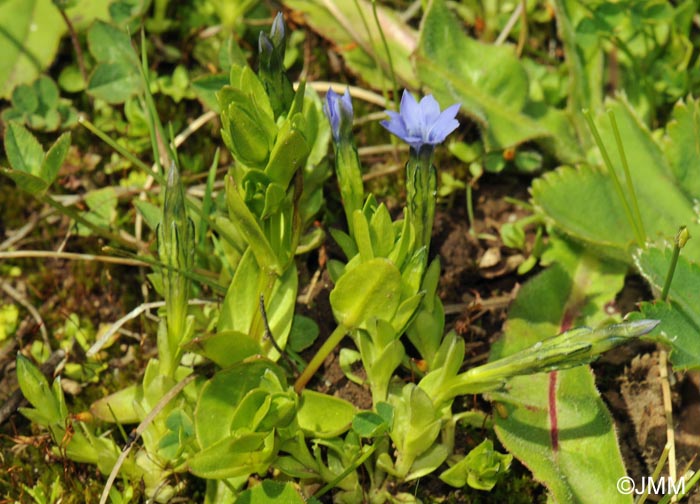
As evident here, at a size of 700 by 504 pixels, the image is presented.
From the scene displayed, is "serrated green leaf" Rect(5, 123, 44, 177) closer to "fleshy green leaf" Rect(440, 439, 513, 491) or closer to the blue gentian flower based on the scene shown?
the blue gentian flower

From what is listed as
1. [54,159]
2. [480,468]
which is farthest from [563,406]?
[54,159]

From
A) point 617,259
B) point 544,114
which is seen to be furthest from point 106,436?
point 544,114

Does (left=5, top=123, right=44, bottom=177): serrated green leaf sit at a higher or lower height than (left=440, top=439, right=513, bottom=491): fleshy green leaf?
higher

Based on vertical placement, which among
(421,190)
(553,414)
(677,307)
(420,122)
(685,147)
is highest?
(420,122)

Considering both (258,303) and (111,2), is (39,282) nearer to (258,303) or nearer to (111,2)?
(258,303)

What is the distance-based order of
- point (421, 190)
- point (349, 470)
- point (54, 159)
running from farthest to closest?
point (54, 159)
point (421, 190)
point (349, 470)

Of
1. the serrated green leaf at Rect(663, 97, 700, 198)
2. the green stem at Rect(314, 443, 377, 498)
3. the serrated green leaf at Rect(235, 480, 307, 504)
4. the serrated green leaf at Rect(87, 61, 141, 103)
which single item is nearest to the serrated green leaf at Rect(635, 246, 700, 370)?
the serrated green leaf at Rect(663, 97, 700, 198)

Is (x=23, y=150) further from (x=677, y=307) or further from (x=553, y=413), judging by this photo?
(x=677, y=307)
